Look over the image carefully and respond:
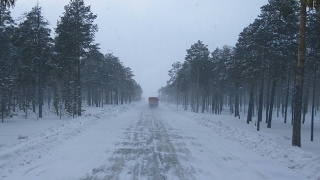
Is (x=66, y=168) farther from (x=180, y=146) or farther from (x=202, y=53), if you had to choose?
(x=202, y=53)

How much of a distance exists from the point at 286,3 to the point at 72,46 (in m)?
21.6

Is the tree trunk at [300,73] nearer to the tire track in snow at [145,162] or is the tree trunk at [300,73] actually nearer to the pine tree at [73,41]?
the tire track in snow at [145,162]

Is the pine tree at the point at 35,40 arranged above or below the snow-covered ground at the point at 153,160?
above

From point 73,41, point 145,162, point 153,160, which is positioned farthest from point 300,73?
point 73,41

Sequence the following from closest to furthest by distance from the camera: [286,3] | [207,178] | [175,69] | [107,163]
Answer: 1. [207,178]
2. [107,163]
3. [286,3]
4. [175,69]

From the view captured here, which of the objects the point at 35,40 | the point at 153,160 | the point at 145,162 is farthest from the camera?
the point at 35,40

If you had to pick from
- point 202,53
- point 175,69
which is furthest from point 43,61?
point 175,69

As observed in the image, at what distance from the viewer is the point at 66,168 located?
27.2ft

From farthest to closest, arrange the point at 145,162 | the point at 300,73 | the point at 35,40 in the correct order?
the point at 35,40 < the point at 300,73 < the point at 145,162

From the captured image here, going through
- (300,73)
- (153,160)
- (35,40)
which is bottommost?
(153,160)

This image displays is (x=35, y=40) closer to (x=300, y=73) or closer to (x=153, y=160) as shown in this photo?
(x=153, y=160)

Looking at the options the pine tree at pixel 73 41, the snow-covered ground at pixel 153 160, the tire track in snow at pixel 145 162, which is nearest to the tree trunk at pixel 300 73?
the snow-covered ground at pixel 153 160

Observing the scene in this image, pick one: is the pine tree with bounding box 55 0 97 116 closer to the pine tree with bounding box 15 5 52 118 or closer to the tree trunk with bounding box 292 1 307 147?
the pine tree with bounding box 15 5 52 118

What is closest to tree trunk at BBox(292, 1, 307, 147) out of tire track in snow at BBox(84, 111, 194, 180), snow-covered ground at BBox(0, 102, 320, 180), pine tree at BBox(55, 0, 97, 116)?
snow-covered ground at BBox(0, 102, 320, 180)
